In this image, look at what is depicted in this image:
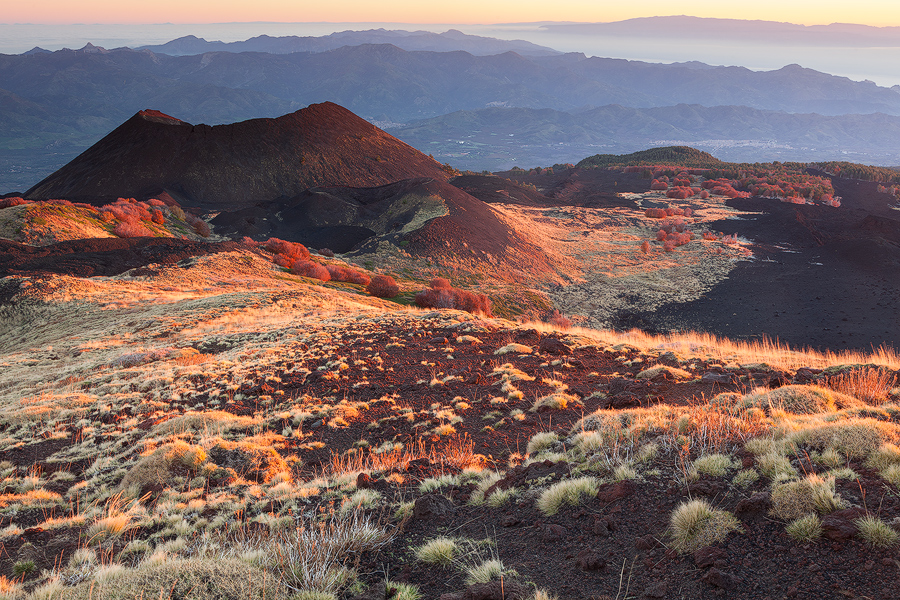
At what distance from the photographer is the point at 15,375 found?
15812 mm

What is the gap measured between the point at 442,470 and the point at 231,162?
75386 millimetres

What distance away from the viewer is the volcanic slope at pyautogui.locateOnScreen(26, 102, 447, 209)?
6506 centimetres

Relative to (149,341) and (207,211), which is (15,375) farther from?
(207,211)

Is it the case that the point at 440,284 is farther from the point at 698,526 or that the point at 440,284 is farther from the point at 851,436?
the point at 698,526

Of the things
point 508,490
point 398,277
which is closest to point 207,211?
point 398,277

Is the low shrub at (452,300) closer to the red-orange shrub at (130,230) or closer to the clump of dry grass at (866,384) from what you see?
the clump of dry grass at (866,384)

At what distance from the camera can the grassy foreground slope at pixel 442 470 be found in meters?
4.38

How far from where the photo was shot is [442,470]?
7613 mm

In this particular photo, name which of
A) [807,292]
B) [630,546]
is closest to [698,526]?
[630,546]

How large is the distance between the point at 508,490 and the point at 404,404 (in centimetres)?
604

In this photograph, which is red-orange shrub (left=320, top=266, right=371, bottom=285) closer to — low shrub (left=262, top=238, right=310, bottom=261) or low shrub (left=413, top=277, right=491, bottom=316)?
low shrub (left=262, top=238, right=310, bottom=261)

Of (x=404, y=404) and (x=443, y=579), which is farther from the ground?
(x=443, y=579)

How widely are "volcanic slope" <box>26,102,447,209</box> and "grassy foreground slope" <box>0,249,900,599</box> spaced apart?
2197 inches

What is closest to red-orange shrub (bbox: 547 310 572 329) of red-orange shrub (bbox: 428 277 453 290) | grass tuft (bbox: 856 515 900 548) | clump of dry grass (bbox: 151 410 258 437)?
red-orange shrub (bbox: 428 277 453 290)
